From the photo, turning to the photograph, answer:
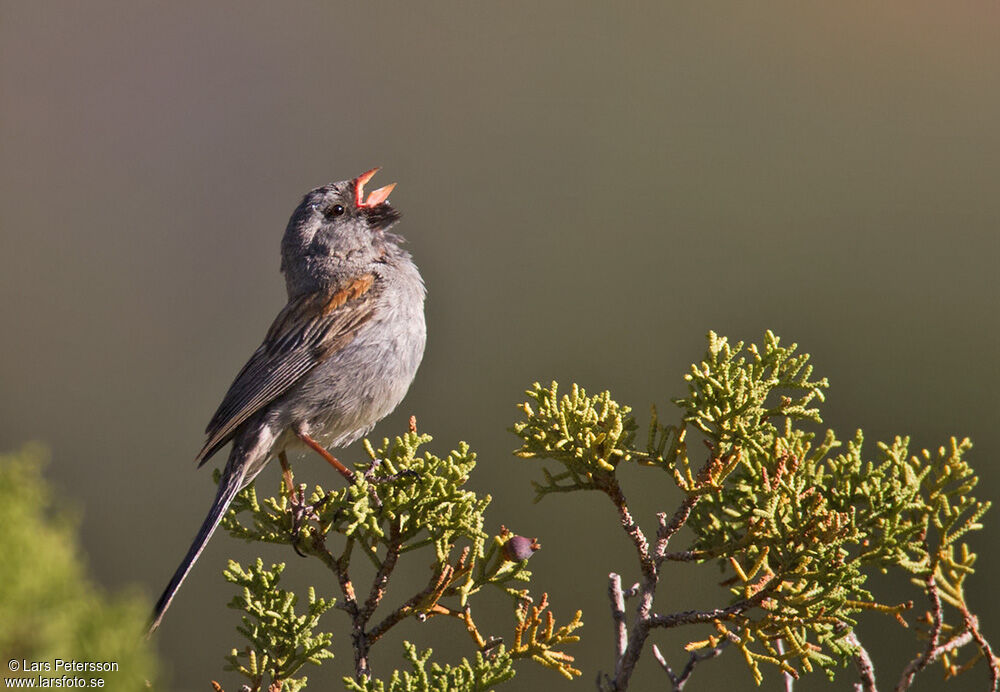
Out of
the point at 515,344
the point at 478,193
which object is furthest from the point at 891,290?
the point at 478,193

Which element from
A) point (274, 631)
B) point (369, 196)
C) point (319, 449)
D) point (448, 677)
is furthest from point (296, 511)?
point (369, 196)

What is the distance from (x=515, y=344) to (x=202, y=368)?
3.28m

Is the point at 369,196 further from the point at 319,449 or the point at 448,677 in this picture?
the point at 448,677

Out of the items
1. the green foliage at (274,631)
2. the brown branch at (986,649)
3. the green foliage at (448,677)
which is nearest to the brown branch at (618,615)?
the green foliage at (448,677)

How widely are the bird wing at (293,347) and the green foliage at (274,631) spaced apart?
4.61 ft

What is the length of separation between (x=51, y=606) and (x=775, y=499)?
5.24 ft

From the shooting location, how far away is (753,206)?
11.7 meters

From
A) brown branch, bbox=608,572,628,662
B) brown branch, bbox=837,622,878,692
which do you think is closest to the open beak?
brown branch, bbox=608,572,628,662

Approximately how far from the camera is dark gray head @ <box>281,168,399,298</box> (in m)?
4.86

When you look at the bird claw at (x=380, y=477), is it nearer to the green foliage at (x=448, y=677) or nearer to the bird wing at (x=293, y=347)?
the green foliage at (x=448, y=677)

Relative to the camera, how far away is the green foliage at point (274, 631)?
2.63 metres

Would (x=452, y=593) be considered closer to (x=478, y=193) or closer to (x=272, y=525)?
(x=272, y=525)

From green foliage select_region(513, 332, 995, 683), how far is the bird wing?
5.75 feet

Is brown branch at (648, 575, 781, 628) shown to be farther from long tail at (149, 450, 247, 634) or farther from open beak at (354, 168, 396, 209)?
open beak at (354, 168, 396, 209)
